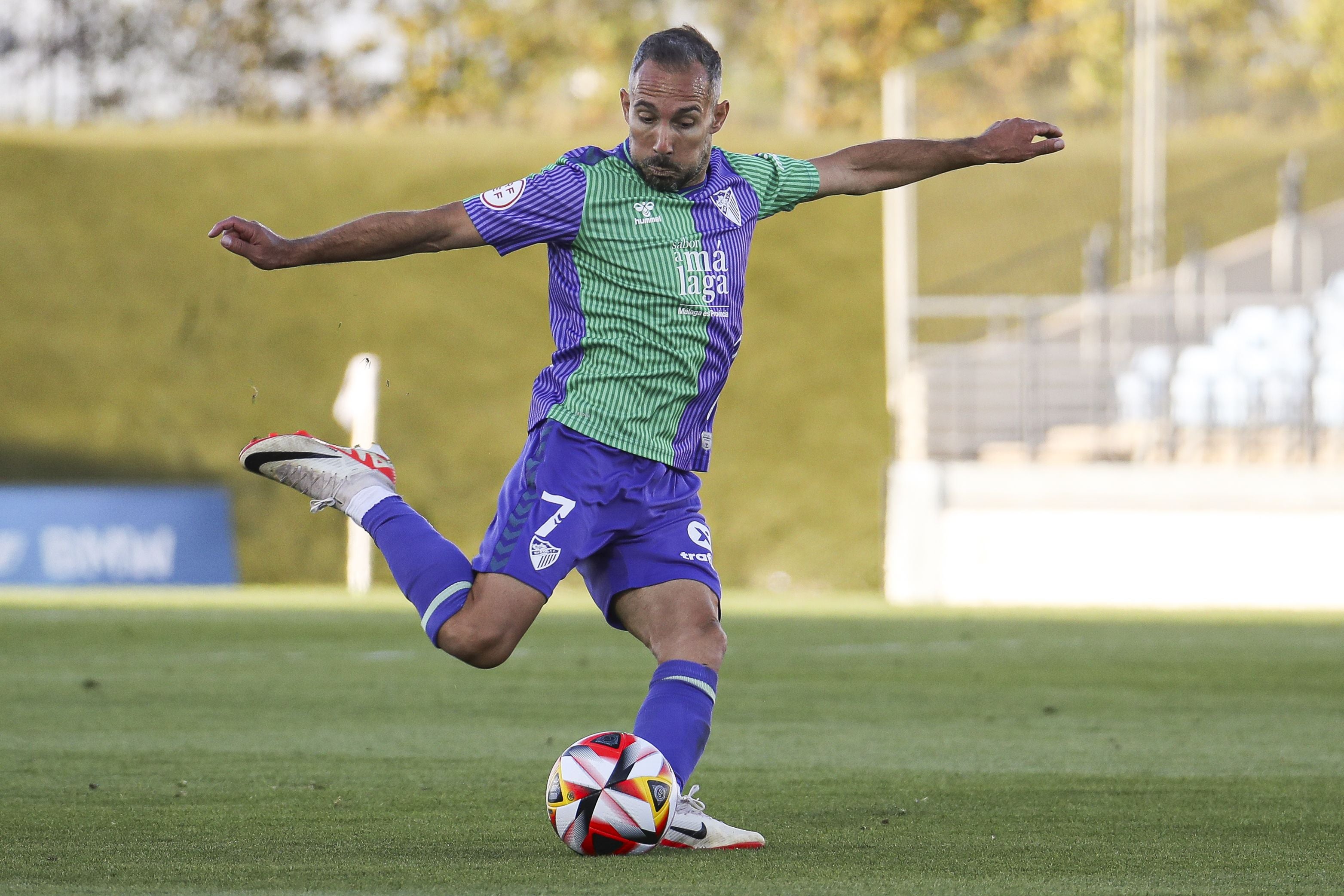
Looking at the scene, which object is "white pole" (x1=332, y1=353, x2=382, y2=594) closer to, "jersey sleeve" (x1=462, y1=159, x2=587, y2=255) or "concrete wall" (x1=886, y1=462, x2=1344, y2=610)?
"concrete wall" (x1=886, y1=462, x2=1344, y2=610)

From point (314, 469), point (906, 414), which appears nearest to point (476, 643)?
point (314, 469)

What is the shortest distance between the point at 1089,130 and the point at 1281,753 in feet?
46.2

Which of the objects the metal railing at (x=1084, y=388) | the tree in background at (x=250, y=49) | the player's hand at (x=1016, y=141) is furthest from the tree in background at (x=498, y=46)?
the player's hand at (x=1016, y=141)

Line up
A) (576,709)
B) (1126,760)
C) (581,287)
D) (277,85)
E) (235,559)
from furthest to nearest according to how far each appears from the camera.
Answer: (277,85)
(235,559)
(576,709)
(1126,760)
(581,287)

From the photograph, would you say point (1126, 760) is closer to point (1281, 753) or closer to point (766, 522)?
point (1281, 753)

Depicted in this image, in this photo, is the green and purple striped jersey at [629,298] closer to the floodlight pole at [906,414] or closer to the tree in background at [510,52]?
the floodlight pole at [906,414]

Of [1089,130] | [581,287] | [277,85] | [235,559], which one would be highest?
A: [277,85]

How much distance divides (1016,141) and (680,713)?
163 cm

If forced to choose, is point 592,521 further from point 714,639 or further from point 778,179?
point 778,179

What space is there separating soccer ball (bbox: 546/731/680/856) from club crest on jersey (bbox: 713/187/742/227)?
1.21 m

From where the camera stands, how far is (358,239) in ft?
13.2

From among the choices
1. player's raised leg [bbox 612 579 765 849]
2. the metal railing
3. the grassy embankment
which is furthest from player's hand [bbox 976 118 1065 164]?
the grassy embankment

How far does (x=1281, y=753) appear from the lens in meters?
5.98

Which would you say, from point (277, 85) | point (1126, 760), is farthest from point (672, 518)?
point (277, 85)
